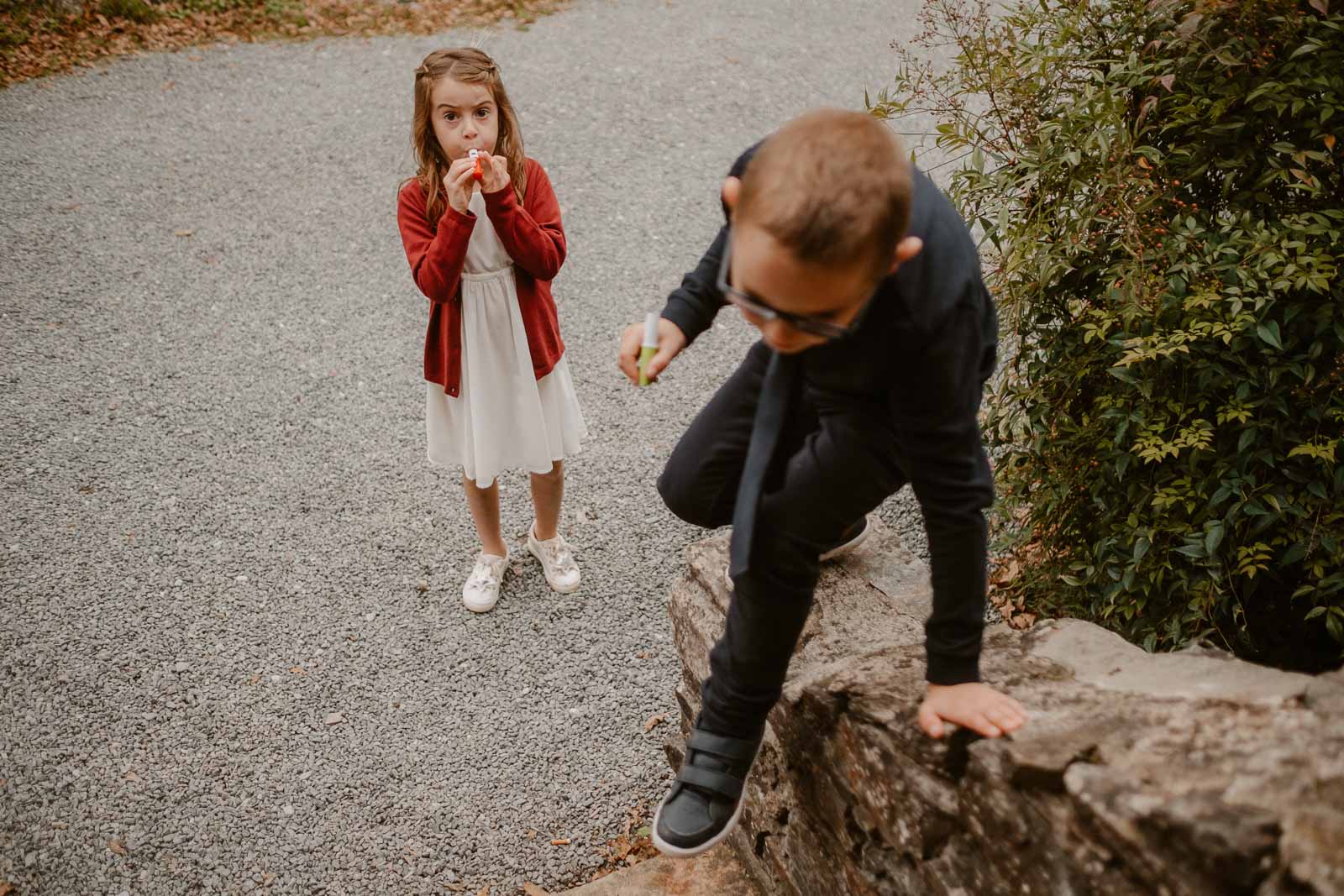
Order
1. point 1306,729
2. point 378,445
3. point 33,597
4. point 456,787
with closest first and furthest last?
point 1306,729, point 456,787, point 33,597, point 378,445

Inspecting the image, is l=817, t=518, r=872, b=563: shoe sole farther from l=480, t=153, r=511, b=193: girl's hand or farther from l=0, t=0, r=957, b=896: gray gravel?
Result: l=480, t=153, r=511, b=193: girl's hand

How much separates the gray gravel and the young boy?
4.30 feet

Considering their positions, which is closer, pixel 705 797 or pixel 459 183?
pixel 705 797

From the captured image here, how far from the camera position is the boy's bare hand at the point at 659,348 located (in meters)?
1.88

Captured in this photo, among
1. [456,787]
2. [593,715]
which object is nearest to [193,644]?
[456,787]

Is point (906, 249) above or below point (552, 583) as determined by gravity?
above

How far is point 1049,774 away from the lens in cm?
155

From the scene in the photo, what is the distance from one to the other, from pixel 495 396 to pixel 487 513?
57 cm

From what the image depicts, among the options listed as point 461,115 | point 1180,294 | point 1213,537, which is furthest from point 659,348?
point 1213,537

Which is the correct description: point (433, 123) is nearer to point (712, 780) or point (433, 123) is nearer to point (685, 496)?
point (685, 496)

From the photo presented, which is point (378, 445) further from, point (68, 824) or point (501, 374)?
point (68, 824)

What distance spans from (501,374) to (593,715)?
125 centimetres

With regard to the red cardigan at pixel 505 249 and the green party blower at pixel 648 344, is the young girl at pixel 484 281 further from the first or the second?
the green party blower at pixel 648 344

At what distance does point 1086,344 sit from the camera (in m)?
2.77
